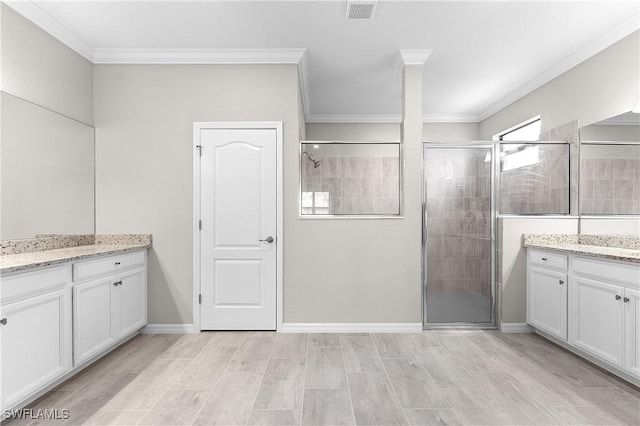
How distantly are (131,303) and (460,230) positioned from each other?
335cm

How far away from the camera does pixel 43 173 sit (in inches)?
110

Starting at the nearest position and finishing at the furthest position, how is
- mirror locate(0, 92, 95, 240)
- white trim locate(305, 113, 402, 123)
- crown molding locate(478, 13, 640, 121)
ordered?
mirror locate(0, 92, 95, 240)
crown molding locate(478, 13, 640, 121)
white trim locate(305, 113, 402, 123)

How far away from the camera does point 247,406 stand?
206 centimetres

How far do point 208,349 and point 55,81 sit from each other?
9.01ft

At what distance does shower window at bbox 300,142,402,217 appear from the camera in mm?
3588

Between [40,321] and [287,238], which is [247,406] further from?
[287,238]


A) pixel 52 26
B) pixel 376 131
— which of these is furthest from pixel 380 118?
pixel 52 26

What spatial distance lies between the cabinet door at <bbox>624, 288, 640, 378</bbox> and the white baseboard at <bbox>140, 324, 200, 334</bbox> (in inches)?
140

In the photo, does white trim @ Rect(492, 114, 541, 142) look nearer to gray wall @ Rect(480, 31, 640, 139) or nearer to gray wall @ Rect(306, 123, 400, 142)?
gray wall @ Rect(480, 31, 640, 139)

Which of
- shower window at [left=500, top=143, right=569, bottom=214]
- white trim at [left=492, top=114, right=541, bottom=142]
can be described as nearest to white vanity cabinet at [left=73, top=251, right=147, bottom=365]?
shower window at [left=500, top=143, right=569, bottom=214]

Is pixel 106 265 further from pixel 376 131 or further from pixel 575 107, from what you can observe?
pixel 575 107

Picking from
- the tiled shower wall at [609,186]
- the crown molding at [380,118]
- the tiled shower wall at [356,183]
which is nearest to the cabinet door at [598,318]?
the tiled shower wall at [609,186]

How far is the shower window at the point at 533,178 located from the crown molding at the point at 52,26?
434 centimetres

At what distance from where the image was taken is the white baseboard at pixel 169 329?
339cm
